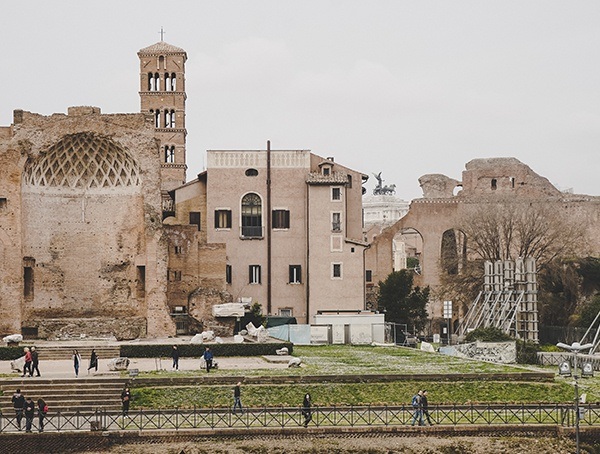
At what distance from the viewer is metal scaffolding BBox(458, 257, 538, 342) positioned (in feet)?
196

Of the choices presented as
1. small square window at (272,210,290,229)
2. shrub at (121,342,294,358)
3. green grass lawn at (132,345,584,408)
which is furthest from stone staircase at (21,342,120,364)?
small square window at (272,210,290,229)

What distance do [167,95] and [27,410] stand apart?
226ft

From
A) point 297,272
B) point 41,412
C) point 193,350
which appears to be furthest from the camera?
point 297,272

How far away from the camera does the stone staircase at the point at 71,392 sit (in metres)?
38.2

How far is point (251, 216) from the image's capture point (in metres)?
74.3

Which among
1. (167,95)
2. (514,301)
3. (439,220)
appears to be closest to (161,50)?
(167,95)

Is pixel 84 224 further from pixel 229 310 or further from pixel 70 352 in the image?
pixel 70 352

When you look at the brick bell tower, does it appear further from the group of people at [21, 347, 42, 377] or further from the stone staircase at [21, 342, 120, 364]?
the group of people at [21, 347, 42, 377]

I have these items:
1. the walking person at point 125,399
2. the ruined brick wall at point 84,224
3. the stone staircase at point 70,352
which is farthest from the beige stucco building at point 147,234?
the walking person at point 125,399

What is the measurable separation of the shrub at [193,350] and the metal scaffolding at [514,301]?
48.8ft

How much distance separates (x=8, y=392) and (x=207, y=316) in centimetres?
2752

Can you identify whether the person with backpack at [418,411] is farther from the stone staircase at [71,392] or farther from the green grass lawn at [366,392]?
the stone staircase at [71,392]

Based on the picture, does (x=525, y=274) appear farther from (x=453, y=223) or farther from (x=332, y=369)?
(x=453, y=223)

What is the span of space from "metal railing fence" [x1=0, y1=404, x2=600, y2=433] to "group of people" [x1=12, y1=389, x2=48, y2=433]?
10.8 inches
